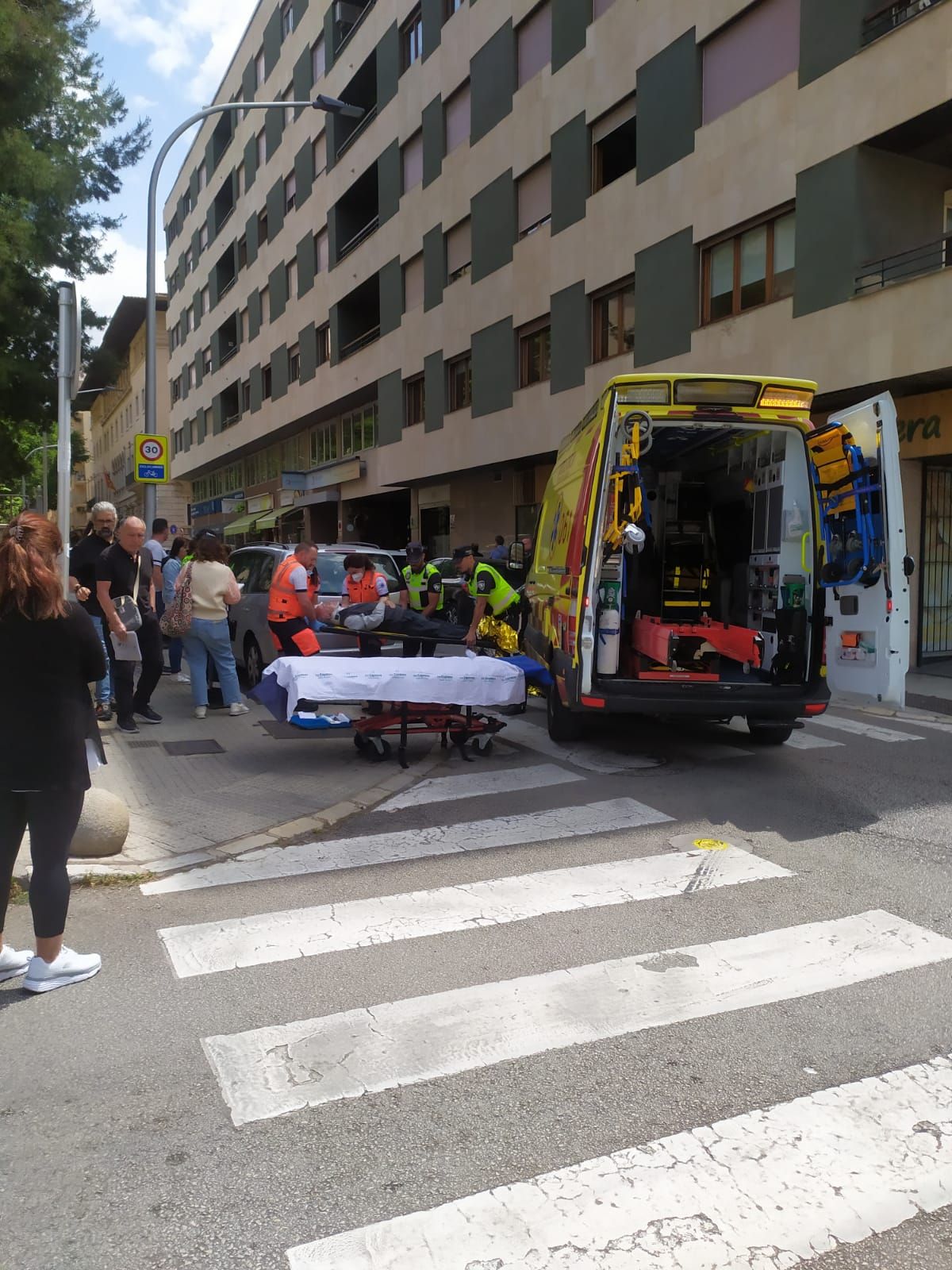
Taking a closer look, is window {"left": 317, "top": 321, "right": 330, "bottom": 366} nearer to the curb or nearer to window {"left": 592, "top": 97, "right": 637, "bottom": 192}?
window {"left": 592, "top": 97, "right": 637, "bottom": 192}

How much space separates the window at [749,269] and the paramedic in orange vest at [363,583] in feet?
26.4

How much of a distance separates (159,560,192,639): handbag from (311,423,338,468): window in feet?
81.2

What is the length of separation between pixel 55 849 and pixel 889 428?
5.50m

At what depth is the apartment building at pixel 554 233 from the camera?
489 inches

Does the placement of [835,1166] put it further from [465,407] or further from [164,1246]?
[465,407]

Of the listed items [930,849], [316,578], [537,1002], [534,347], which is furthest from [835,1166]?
[534,347]

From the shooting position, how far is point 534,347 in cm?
2056

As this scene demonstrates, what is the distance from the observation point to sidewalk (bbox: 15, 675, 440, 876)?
5516mm

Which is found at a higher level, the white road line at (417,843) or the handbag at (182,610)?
the handbag at (182,610)

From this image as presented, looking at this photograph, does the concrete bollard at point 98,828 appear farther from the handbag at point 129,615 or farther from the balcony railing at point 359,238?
the balcony railing at point 359,238

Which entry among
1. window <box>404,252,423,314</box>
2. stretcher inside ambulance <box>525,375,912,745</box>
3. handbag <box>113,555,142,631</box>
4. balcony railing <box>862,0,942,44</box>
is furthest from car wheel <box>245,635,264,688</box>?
window <box>404,252,423,314</box>

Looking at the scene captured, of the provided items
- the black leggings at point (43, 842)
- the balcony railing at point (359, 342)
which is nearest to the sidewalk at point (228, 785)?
the black leggings at point (43, 842)

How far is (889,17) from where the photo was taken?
12.0 m

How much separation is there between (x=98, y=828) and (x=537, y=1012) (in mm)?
2854
